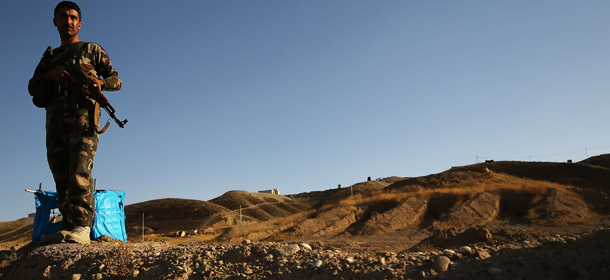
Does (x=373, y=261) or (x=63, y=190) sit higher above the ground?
(x=63, y=190)

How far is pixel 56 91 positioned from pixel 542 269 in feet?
16.8

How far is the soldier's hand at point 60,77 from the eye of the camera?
4.56m

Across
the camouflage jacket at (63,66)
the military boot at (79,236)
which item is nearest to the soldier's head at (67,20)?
the camouflage jacket at (63,66)

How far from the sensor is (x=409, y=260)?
275 cm

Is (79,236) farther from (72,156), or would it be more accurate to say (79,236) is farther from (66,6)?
(66,6)

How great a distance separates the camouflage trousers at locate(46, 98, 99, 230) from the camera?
4502 millimetres

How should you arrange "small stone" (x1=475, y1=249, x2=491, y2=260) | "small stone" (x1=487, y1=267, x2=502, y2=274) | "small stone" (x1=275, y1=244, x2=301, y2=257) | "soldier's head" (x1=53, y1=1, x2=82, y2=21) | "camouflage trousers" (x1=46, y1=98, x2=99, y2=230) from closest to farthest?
"small stone" (x1=487, y1=267, x2=502, y2=274)
"small stone" (x1=475, y1=249, x2=491, y2=260)
"small stone" (x1=275, y1=244, x2=301, y2=257)
"camouflage trousers" (x1=46, y1=98, x2=99, y2=230)
"soldier's head" (x1=53, y1=1, x2=82, y2=21)

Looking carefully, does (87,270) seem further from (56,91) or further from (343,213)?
(343,213)

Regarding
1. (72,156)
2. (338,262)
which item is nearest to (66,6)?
(72,156)

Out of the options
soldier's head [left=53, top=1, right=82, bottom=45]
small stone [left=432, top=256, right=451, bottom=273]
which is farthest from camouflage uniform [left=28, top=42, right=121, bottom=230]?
small stone [left=432, top=256, right=451, bottom=273]

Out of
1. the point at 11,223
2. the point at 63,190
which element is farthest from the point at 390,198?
the point at 11,223

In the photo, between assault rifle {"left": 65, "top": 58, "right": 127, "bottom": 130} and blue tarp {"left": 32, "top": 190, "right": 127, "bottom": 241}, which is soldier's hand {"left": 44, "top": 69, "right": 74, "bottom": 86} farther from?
blue tarp {"left": 32, "top": 190, "right": 127, "bottom": 241}

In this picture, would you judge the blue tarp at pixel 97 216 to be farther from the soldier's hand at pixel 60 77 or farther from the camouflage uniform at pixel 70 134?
the soldier's hand at pixel 60 77

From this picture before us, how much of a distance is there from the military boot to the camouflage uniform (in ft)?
0.24
